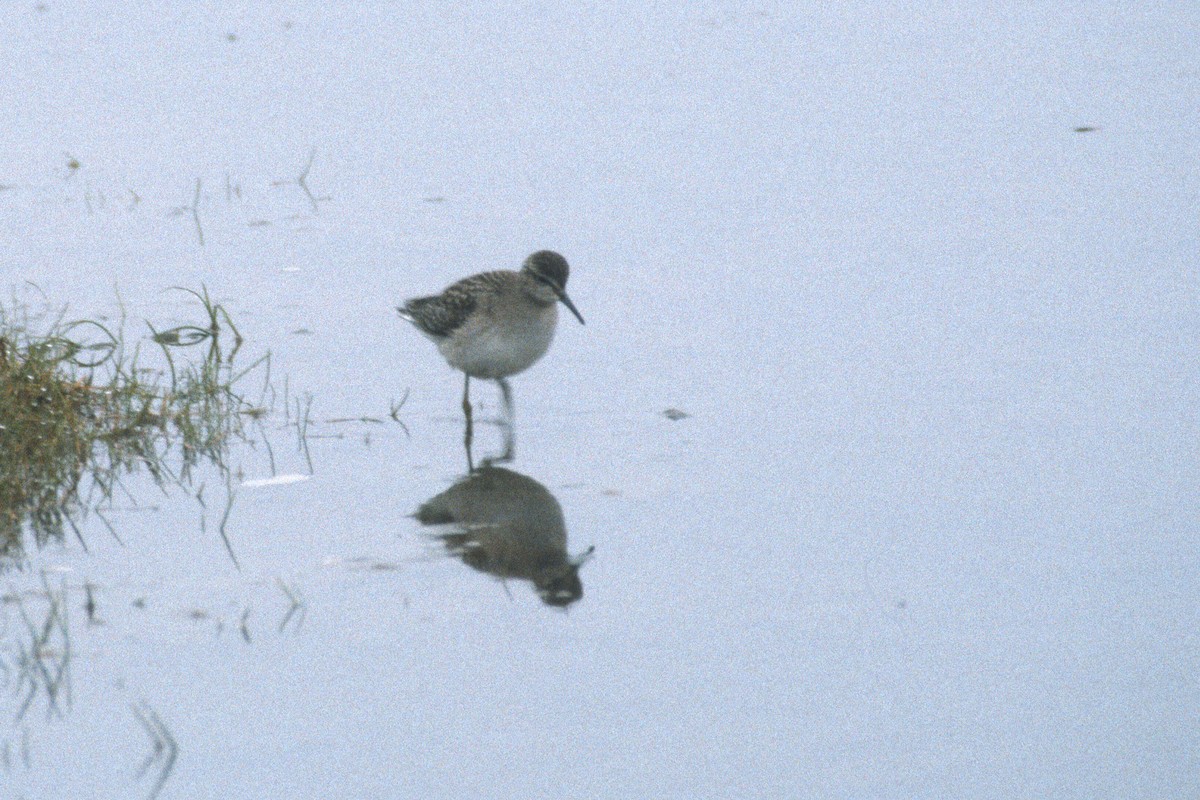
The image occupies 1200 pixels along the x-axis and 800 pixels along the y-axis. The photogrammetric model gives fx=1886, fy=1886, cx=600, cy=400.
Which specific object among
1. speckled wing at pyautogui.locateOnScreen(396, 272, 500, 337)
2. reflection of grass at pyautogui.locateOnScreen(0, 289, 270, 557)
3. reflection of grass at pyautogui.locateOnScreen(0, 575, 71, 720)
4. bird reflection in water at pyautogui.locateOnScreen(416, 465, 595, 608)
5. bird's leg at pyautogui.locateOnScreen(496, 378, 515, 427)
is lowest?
bird's leg at pyautogui.locateOnScreen(496, 378, 515, 427)

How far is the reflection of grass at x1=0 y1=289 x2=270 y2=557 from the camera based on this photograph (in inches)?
339

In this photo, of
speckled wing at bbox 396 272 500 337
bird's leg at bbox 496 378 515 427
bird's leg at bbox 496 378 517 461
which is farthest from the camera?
speckled wing at bbox 396 272 500 337

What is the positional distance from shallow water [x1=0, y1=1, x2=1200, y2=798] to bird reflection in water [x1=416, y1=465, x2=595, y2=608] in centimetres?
5

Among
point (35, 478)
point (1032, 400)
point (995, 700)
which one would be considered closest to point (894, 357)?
point (1032, 400)

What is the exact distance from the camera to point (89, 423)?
9422mm

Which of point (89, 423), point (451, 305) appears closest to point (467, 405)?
point (451, 305)

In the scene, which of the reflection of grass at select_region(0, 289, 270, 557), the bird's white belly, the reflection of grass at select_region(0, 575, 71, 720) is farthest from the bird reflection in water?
the reflection of grass at select_region(0, 575, 71, 720)

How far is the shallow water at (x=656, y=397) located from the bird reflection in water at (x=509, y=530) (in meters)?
0.05

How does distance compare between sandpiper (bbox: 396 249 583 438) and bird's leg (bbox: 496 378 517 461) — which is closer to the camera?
bird's leg (bbox: 496 378 517 461)

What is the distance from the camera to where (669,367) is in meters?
10.6

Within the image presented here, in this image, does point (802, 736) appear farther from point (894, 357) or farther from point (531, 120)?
point (531, 120)

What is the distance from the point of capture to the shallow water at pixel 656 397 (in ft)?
22.3

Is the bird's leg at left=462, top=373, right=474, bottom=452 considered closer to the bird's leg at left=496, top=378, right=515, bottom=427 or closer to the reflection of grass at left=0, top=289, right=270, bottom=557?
the bird's leg at left=496, top=378, right=515, bottom=427

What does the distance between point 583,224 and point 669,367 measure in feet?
7.90
